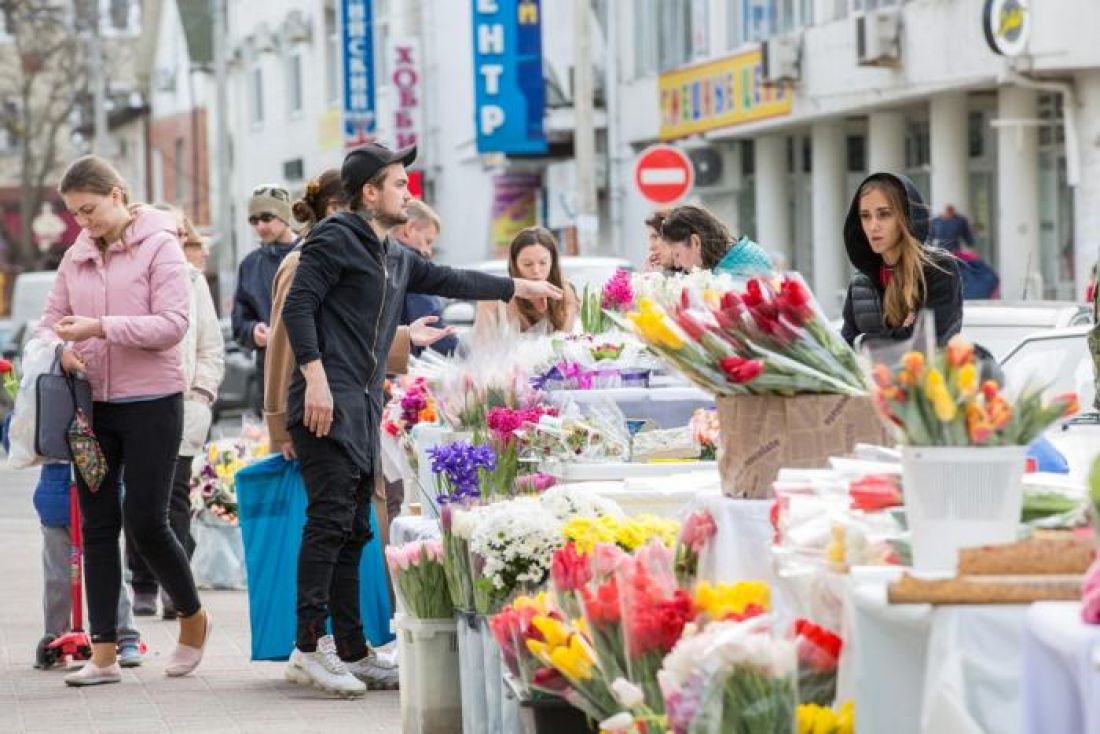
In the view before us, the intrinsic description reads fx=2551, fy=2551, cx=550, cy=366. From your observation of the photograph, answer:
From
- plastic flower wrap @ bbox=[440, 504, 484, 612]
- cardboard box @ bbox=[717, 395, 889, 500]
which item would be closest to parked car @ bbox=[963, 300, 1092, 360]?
plastic flower wrap @ bbox=[440, 504, 484, 612]

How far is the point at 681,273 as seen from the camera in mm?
9664

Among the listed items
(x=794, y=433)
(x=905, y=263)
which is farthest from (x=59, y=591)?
(x=794, y=433)

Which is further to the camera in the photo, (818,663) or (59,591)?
(59,591)

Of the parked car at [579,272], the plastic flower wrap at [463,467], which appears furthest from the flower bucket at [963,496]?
the parked car at [579,272]

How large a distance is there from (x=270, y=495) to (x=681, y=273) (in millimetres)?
1762

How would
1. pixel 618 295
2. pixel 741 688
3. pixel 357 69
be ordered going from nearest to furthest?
pixel 741 688 → pixel 618 295 → pixel 357 69

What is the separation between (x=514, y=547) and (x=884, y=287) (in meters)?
2.02

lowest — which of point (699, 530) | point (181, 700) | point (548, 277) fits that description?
point (181, 700)

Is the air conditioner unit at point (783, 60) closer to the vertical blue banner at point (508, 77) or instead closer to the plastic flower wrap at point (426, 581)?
the vertical blue banner at point (508, 77)

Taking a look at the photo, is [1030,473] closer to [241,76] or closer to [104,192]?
[104,192]

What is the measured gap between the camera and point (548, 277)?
10.9 meters

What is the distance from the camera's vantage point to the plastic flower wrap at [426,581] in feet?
25.0

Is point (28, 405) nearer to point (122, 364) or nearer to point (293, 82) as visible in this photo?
point (122, 364)

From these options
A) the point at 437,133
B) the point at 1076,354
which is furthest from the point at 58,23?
the point at 1076,354
